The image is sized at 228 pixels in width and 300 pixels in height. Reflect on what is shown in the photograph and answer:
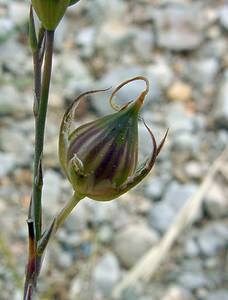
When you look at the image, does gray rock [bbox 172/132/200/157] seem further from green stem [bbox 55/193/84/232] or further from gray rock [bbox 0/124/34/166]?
green stem [bbox 55/193/84/232]

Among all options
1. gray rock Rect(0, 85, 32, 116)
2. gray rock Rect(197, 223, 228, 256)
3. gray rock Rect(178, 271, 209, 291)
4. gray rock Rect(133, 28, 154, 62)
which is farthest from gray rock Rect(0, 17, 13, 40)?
gray rock Rect(178, 271, 209, 291)

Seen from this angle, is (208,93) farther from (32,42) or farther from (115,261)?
(32,42)

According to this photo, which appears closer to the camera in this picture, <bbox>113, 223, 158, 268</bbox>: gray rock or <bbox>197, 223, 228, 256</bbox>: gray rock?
<bbox>113, 223, 158, 268</bbox>: gray rock

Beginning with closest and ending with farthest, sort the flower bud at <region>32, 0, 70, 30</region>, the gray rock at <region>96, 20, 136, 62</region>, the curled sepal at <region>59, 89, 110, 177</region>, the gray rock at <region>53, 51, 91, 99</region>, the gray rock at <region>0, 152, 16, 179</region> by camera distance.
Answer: the flower bud at <region>32, 0, 70, 30</region> → the curled sepal at <region>59, 89, 110, 177</region> → the gray rock at <region>0, 152, 16, 179</region> → the gray rock at <region>53, 51, 91, 99</region> → the gray rock at <region>96, 20, 136, 62</region>

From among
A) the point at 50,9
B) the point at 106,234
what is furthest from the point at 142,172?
the point at 106,234

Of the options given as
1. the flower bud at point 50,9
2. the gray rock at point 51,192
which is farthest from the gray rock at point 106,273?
the flower bud at point 50,9

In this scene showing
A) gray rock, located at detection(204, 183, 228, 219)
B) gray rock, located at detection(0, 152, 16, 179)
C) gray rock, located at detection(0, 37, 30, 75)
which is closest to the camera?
gray rock, located at detection(204, 183, 228, 219)
